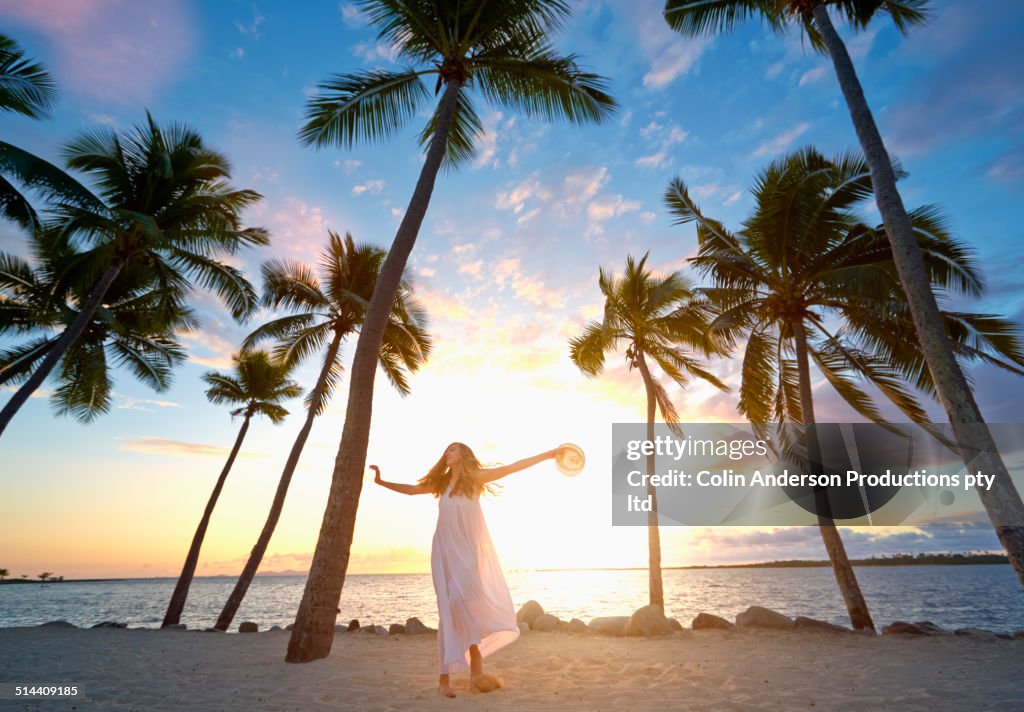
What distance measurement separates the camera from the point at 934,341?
668 centimetres

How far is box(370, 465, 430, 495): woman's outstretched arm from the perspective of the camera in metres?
5.70

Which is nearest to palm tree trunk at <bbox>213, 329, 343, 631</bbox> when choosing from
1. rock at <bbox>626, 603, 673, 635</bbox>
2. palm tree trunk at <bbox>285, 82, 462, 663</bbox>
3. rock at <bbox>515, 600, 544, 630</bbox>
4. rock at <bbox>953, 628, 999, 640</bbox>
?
rock at <bbox>515, 600, 544, 630</bbox>

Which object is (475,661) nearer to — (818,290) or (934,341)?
(934,341)

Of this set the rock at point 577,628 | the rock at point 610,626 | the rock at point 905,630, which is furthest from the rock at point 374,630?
the rock at point 905,630

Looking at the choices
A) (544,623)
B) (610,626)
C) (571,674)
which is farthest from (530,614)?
(571,674)

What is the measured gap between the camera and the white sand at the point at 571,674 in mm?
4848

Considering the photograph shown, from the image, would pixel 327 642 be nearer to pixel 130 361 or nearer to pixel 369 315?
pixel 369 315

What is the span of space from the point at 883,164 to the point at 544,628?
1076 cm

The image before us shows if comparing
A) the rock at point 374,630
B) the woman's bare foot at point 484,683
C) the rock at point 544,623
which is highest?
the woman's bare foot at point 484,683

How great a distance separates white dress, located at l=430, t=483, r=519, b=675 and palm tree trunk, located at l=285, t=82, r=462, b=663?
2.23 metres

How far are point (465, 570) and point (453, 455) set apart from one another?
1.14 meters

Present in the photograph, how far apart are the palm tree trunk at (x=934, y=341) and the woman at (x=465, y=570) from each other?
5023 mm

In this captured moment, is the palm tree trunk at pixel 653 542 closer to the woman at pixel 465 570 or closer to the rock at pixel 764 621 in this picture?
the rock at pixel 764 621

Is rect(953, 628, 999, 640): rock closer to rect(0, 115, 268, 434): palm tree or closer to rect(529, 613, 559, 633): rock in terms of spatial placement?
rect(529, 613, 559, 633): rock
